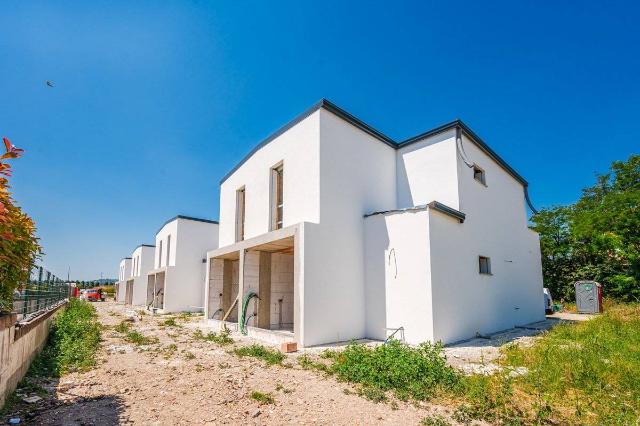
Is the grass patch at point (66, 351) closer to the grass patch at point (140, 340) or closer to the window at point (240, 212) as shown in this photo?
the grass patch at point (140, 340)

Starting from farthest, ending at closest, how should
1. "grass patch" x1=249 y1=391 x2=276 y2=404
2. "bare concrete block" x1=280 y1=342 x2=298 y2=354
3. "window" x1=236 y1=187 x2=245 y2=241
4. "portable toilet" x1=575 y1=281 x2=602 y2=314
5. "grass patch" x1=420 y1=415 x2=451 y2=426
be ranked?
"portable toilet" x1=575 y1=281 x2=602 y2=314 → "window" x1=236 y1=187 x2=245 y2=241 → "bare concrete block" x1=280 y1=342 x2=298 y2=354 → "grass patch" x1=249 y1=391 x2=276 y2=404 → "grass patch" x1=420 y1=415 x2=451 y2=426

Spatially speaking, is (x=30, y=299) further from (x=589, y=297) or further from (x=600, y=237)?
(x=600, y=237)

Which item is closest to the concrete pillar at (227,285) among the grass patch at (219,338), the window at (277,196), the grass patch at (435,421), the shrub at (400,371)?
the grass patch at (219,338)

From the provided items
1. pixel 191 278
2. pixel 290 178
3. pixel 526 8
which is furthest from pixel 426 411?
pixel 191 278

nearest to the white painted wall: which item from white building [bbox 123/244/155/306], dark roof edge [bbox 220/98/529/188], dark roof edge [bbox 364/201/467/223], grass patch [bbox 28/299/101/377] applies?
white building [bbox 123/244/155/306]

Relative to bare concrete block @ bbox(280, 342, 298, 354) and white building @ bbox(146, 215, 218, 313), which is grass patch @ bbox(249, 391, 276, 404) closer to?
bare concrete block @ bbox(280, 342, 298, 354)

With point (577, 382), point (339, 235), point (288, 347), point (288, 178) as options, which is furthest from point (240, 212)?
point (577, 382)

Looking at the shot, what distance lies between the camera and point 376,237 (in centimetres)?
912

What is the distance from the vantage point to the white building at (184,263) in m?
19.7

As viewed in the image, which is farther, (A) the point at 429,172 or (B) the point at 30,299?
(A) the point at 429,172

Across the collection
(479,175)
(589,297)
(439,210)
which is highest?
(479,175)

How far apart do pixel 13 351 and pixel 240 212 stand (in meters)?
9.29

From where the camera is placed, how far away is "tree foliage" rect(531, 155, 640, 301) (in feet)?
53.4

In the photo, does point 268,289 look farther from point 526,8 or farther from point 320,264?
point 526,8
